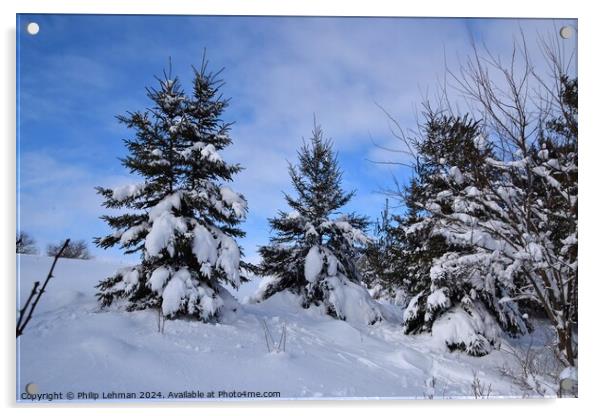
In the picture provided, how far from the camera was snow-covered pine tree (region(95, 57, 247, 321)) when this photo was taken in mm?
6164

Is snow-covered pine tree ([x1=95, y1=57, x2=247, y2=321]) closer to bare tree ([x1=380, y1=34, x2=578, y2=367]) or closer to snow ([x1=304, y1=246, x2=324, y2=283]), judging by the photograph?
snow ([x1=304, y1=246, x2=324, y2=283])

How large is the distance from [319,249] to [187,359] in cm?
581

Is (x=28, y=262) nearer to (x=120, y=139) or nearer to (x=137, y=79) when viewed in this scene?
(x=120, y=139)

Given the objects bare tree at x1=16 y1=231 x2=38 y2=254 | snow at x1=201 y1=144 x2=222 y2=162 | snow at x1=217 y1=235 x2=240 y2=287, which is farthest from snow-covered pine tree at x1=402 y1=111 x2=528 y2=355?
bare tree at x1=16 y1=231 x2=38 y2=254

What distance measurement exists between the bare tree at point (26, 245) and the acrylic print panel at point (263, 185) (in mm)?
20

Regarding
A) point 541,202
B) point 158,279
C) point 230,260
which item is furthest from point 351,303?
point 541,202

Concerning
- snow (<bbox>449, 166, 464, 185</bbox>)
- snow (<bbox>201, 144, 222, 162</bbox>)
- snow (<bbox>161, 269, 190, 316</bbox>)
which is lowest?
snow (<bbox>161, 269, 190, 316</bbox>)

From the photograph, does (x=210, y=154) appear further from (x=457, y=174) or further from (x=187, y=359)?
(x=457, y=174)

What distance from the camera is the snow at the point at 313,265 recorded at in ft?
31.3

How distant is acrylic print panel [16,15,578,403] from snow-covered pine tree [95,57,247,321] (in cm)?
4

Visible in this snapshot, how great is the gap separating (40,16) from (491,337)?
8715mm
